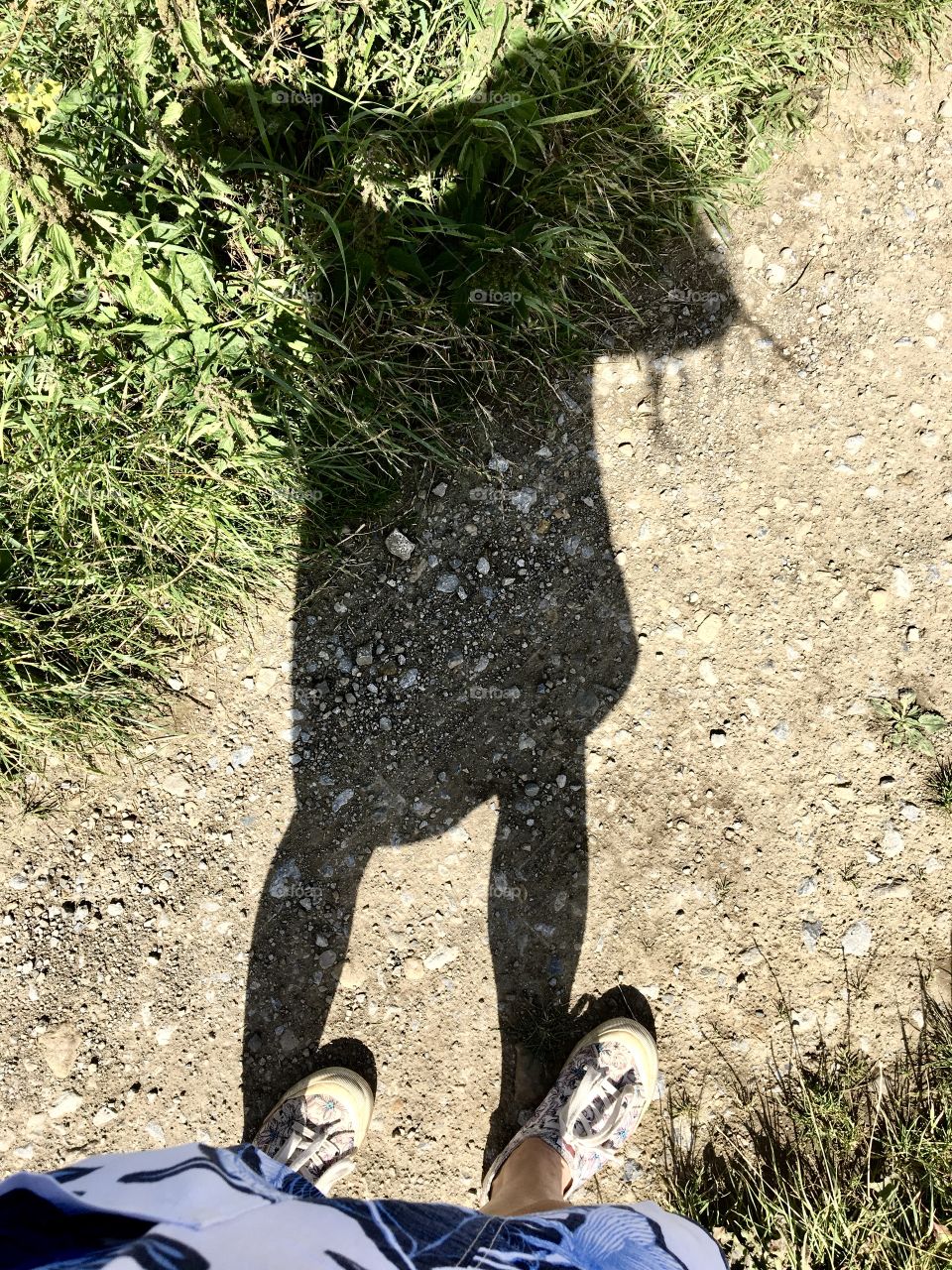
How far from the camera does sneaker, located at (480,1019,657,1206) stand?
242 cm

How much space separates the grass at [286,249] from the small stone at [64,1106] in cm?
104

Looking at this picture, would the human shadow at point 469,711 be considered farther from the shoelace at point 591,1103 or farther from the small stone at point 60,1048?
the small stone at point 60,1048

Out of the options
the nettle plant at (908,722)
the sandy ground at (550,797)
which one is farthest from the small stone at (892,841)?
the nettle plant at (908,722)

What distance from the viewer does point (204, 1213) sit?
4.42ft

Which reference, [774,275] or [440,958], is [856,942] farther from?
[774,275]

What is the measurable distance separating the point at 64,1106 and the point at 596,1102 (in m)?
1.66

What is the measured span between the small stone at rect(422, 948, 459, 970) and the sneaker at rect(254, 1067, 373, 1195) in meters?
0.40

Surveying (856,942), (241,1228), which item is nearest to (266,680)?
(241,1228)

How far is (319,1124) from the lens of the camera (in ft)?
7.94

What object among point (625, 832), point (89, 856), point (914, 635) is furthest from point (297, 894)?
point (914, 635)

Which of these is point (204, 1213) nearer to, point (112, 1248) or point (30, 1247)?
point (112, 1248)

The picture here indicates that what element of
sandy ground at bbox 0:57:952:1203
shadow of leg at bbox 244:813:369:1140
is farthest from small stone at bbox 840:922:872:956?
shadow of leg at bbox 244:813:369:1140

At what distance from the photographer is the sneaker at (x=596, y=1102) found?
242cm

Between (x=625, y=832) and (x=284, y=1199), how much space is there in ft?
4.75
